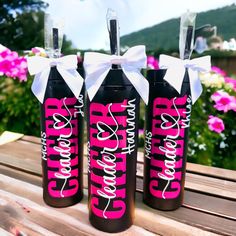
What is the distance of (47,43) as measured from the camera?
0.58m

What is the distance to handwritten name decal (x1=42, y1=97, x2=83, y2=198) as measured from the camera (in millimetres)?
571

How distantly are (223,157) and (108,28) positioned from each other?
1.01 meters

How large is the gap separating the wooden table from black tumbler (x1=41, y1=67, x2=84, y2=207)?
4 cm

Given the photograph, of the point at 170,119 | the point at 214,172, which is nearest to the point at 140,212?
the point at 170,119

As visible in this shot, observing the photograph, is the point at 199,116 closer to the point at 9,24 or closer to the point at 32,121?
the point at 32,121

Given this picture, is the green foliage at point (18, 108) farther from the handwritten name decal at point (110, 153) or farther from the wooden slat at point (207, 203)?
the handwritten name decal at point (110, 153)

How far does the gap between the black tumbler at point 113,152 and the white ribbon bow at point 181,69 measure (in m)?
0.08

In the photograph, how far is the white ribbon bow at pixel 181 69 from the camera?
1.78ft

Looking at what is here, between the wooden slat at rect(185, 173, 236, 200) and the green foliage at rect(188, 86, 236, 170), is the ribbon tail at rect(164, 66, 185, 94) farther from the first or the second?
the green foliage at rect(188, 86, 236, 170)

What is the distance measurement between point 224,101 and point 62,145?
850 millimetres

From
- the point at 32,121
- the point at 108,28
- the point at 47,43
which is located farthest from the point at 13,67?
the point at 108,28

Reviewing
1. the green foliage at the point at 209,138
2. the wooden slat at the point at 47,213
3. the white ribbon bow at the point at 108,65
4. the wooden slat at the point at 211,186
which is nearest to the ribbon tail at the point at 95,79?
the white ribbon bow at the point at 108,65

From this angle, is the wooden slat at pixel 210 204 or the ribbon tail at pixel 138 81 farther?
the wooden slat at pixel 210 204

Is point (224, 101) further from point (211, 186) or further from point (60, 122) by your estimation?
point (60, 122)
